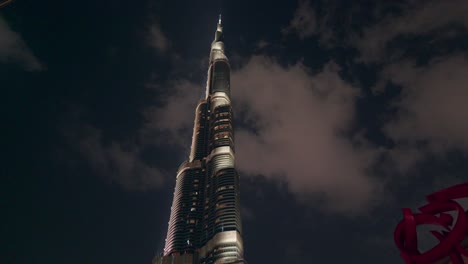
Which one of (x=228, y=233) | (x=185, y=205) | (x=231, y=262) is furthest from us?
(x=185, y=205)

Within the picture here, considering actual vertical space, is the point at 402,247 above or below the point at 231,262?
below

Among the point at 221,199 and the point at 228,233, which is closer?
the point at 228,233

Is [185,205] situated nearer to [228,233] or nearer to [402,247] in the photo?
[228,233]

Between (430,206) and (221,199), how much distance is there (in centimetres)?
14386

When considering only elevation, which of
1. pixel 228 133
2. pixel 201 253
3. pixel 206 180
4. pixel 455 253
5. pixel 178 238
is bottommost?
pixel 455 253

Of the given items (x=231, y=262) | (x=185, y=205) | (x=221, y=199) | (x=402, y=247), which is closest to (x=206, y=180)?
(x=185, y=205)

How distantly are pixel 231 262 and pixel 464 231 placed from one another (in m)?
130

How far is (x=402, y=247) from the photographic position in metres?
14.2

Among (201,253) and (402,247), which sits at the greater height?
(201,253)

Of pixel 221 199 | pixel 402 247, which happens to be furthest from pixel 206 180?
pixel 402 247

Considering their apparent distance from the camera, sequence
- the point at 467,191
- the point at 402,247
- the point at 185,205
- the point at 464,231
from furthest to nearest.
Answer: the point at 185,205 → the point at 402,247 → the point at 467,191 → the point at 464,231

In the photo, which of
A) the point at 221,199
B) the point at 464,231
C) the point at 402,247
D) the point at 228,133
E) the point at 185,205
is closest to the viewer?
the point at 464,231

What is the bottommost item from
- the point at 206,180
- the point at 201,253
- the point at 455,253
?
the point at 455,253

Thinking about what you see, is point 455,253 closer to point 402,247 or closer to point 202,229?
point 402,247
